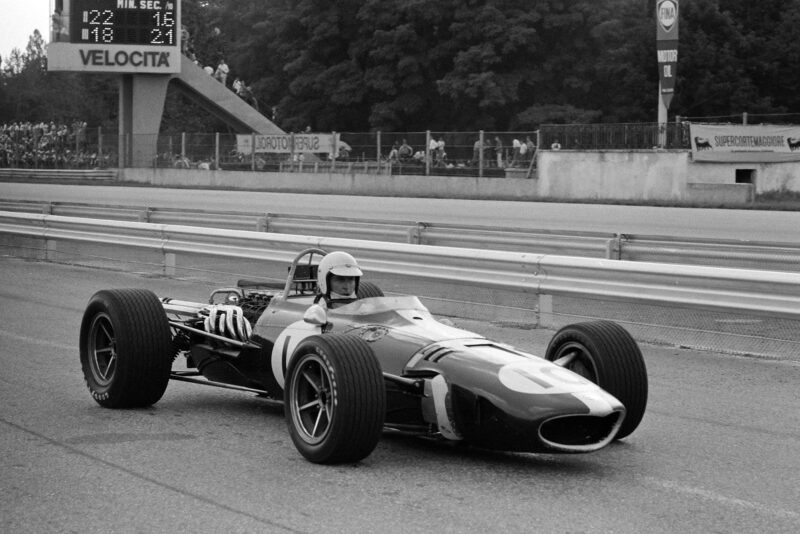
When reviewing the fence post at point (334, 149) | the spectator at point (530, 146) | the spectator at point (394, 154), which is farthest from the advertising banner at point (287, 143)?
the spectator at point (530, 146)

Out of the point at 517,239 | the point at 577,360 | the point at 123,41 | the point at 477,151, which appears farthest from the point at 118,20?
the point at 577,360

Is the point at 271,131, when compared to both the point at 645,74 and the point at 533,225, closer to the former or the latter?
the point at 645,74

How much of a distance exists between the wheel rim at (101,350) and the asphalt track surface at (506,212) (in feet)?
43.9

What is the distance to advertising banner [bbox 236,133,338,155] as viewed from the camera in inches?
1667

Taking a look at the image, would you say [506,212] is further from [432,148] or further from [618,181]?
[432,148]

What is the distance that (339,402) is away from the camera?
621 cm

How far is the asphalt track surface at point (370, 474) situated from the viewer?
5.49 m

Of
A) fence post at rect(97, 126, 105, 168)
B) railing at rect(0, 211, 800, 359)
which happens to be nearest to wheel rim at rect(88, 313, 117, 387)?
railing at rect(0, 211, 800, 359)

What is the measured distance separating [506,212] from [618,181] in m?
7.17

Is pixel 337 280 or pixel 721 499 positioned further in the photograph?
pixel 337 280

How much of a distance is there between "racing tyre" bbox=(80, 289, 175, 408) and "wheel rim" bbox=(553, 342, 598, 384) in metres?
2.55

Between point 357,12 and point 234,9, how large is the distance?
19531 mm

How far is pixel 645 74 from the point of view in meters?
57.8

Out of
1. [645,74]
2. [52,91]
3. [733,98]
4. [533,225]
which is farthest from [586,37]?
[52,91]
